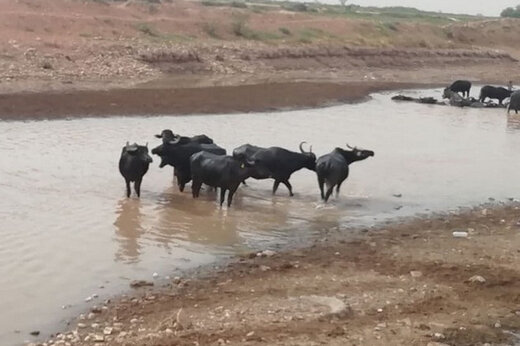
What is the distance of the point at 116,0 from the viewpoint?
52.2m

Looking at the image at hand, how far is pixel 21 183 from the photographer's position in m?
13.9

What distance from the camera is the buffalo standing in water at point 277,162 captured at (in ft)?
46.1

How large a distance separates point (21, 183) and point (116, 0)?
1577 inches

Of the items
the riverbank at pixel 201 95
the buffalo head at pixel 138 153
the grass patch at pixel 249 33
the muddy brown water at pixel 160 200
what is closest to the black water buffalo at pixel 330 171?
the muddy brown water at pixel 160 200

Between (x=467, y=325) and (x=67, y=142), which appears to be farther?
(x=67, y=142)

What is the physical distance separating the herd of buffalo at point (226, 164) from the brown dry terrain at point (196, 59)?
8672 mm

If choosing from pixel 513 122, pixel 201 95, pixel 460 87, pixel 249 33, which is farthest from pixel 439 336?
pixel 249 33

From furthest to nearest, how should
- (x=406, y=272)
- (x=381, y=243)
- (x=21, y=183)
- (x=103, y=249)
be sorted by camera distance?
1. (x=21, y=183)
2. (x=381, y=243)
3. (x=103, y=249)
4. (x=406, y=272)

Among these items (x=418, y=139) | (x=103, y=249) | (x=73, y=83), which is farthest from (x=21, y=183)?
(x=73, y=83)

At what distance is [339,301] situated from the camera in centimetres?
858

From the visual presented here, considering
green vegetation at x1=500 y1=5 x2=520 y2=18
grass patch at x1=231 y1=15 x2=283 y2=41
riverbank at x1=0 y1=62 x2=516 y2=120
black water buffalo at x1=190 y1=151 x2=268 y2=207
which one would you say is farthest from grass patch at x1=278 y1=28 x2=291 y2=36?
green vegetation at x1=500 y1=5 x2=520 y2=18

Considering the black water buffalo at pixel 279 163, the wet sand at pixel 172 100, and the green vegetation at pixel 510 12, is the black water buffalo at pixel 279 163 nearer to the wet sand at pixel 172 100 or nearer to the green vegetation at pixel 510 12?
the wet sand at pixel 172 100

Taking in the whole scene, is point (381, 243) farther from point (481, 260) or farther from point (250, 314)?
point (250, 314)

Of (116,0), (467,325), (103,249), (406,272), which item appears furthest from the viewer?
(116,0)
